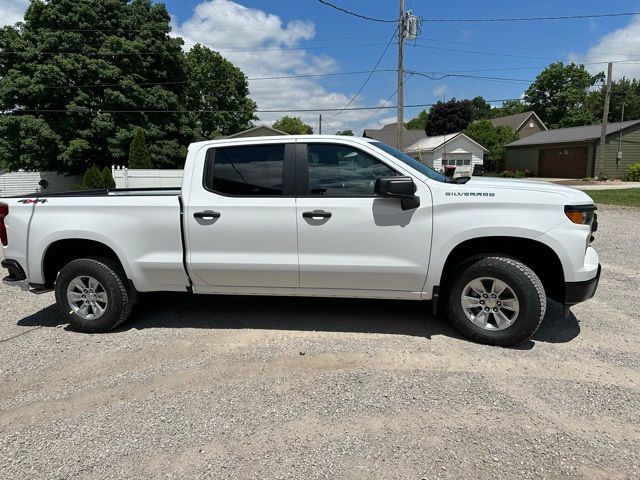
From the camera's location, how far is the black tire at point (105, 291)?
4.45 metres

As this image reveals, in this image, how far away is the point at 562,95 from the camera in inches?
2406

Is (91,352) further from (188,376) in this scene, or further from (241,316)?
(241,316)

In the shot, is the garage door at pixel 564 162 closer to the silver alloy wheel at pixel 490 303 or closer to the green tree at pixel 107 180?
the green tree at pixel 107 180

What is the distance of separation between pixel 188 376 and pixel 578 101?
69.9 m

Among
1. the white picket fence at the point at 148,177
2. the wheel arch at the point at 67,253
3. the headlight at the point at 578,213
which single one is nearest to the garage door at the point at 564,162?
the white picket fence at the point at 148,177

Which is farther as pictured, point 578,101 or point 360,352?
point 578,101

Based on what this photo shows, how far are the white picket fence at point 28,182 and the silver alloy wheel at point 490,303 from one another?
26.9 meters

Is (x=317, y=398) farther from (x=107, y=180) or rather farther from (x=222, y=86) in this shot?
(x=222, y=86)

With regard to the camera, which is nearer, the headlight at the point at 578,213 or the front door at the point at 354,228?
the headlight at the point at 578,213

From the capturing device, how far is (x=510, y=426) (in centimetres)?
289

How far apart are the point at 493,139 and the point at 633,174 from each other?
583 inches

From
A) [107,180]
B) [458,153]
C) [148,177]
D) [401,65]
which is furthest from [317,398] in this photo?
[458,153]

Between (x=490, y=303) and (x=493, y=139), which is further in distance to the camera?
(x=493, y=139)

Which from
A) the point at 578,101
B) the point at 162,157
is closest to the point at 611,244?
the point at 162,157
